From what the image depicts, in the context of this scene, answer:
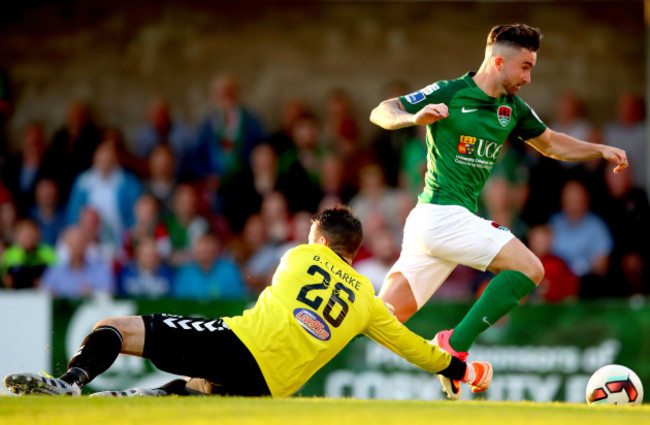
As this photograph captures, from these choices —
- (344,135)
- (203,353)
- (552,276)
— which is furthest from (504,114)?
(344,135)

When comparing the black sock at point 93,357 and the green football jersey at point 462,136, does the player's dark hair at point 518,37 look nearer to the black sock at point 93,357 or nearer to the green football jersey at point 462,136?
the green football jersey at point 462,136

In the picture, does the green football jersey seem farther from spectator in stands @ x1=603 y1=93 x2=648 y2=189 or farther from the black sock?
spectator in stands @ x1=603 y1=93 x2=648 y2=189

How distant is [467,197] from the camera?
7.12 metres

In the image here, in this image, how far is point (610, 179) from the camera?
490 inches

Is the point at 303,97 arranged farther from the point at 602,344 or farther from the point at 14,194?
the point at 602,344

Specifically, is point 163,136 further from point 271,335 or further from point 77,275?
point 271,335

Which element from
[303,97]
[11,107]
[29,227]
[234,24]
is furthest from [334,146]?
[11,107]

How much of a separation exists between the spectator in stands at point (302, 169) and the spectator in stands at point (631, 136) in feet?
12.7

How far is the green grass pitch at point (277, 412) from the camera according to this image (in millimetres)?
4914

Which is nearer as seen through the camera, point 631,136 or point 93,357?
point 93,357

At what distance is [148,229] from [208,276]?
1224 mm

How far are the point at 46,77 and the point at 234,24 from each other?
288 centimetres

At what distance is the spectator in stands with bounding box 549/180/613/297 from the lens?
1205 centimetres

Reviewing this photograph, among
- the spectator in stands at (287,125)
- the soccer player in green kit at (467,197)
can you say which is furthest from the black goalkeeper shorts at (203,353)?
the spectator in stands at (287,125)
